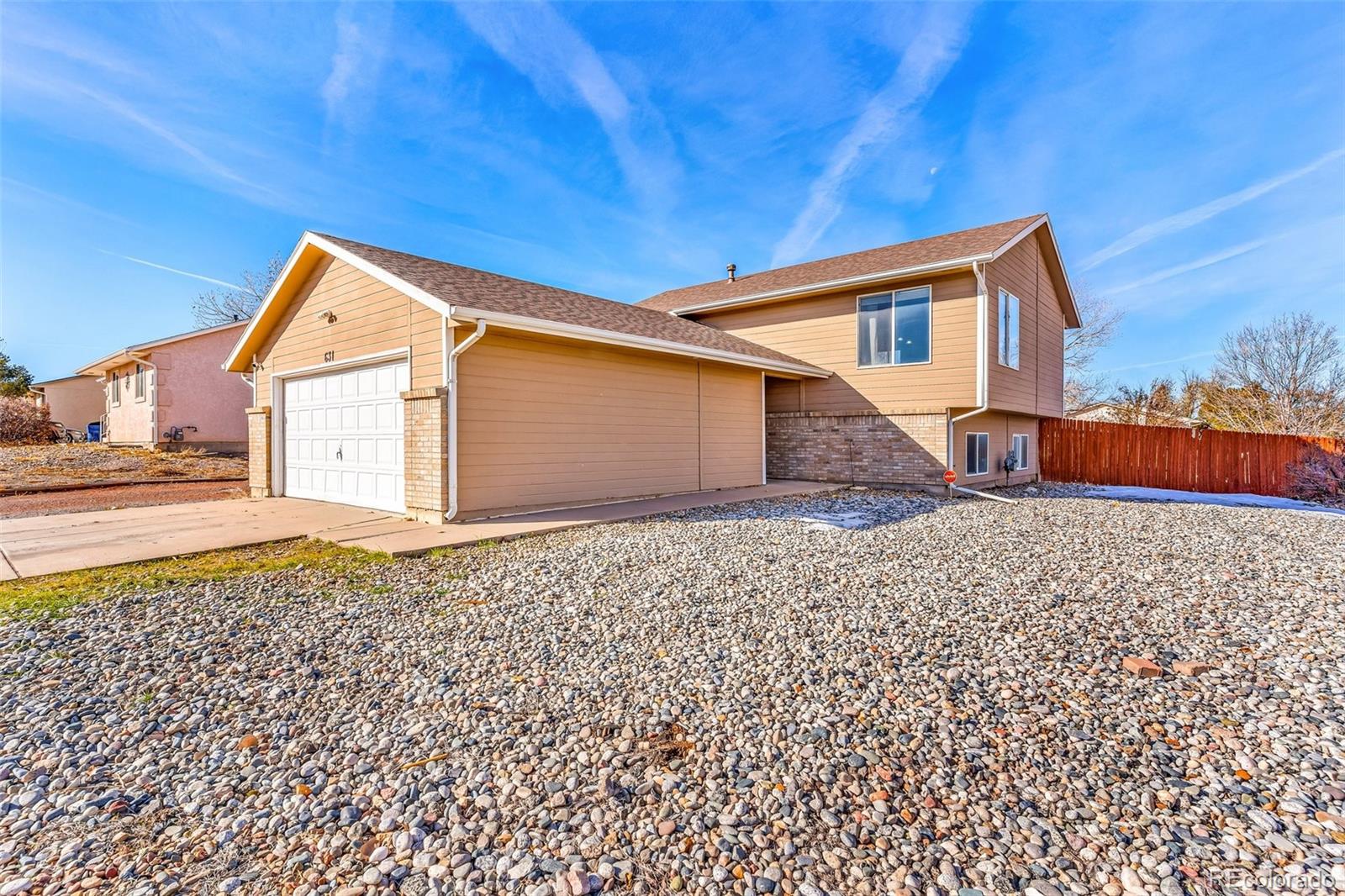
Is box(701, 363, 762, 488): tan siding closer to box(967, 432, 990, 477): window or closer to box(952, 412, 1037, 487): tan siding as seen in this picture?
box(952, 412, 1037, 487): tan siding

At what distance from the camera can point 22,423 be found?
18.2 meters

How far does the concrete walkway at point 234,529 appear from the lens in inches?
223

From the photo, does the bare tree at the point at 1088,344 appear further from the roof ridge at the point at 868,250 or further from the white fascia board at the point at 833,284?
the white fascia board at the point at 833,284

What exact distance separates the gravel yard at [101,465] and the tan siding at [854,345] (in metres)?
13.9

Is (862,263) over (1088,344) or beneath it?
beneath

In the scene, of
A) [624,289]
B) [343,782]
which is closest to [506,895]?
[343,782]

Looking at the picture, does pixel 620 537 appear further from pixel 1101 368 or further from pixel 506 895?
pixel 1101 368

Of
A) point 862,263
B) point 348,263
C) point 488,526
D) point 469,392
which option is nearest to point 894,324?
point 862,263

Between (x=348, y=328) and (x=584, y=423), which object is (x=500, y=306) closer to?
(x=584, y=423)

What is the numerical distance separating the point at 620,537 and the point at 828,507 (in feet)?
12.9

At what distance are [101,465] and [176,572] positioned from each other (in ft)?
42.7

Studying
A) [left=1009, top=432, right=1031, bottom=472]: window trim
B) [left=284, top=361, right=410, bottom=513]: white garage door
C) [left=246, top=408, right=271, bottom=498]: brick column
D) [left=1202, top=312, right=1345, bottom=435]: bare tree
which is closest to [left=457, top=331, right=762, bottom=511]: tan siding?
[left=284, top=361, right=410, bottom=513]: white garage door

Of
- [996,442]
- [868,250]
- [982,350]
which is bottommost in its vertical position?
[996,442]

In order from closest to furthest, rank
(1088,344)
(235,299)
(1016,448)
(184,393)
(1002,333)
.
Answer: (1002,333), (1016,448), (184,393), (1088,344), (235,299)
